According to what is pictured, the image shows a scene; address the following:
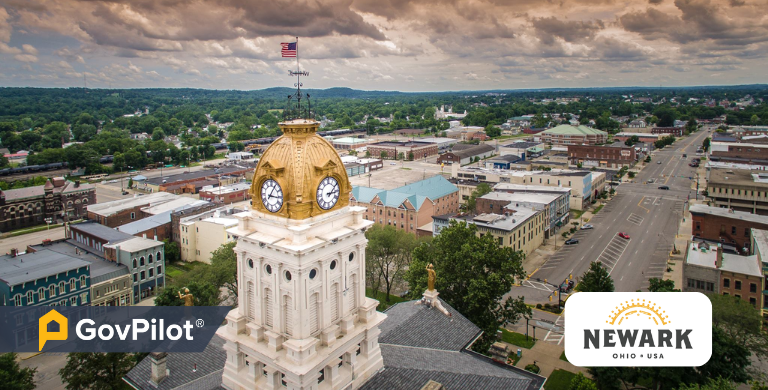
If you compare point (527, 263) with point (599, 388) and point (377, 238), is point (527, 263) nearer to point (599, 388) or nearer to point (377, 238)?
point (377, 238)

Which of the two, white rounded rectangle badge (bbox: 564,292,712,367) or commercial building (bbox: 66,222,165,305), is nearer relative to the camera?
white rounded rectangle badge (bbox: 564,292,712,367)

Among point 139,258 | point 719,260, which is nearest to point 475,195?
point 719,260

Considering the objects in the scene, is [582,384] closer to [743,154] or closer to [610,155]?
[610,155]

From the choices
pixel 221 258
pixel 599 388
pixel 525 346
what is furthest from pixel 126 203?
pixel 599 388

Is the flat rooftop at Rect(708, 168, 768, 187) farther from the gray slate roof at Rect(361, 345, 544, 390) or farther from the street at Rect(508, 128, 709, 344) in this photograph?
the gray slate roof at Rect(361, 345, 544, 390)

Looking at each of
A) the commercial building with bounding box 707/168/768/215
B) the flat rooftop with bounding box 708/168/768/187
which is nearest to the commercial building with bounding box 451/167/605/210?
the flat rooftop with bounding box 708/168/768/187

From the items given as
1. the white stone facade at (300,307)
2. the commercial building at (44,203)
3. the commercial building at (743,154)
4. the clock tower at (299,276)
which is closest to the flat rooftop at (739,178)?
the commercial building at (743,154)

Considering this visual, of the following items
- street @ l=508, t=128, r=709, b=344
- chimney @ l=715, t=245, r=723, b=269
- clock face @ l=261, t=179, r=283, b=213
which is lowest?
street @ l=508, t=128, r=709, b=344
